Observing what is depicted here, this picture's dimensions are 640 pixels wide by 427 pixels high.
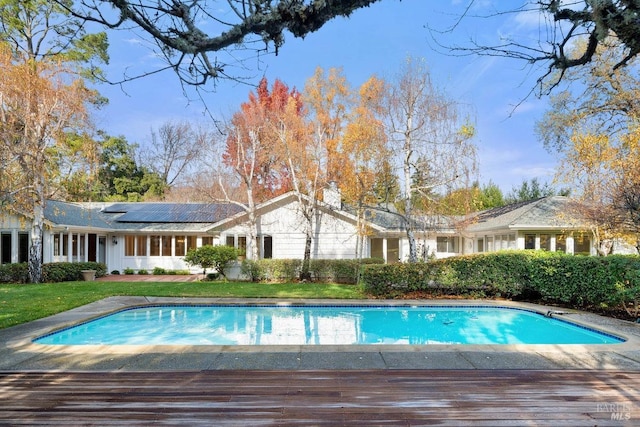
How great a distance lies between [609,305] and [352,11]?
11.6 meters

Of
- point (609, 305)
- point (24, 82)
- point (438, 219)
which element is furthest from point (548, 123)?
point (24, 82)

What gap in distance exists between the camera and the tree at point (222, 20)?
257cm

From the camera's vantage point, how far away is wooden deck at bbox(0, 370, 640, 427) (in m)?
3.68

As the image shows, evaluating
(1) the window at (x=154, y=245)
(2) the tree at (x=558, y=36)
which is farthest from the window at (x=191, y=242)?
(2) the tree at (x=558, y=36)

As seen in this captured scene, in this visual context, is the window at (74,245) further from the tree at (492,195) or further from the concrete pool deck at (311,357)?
the tree at (492,195)

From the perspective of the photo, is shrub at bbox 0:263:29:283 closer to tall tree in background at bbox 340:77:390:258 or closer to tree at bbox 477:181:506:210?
tall tree in background at bbox 340:77:390:258

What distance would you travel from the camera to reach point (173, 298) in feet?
38.7

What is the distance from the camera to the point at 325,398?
13.6ft

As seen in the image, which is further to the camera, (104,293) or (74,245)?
(74,245)

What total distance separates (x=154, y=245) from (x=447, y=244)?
712 inches

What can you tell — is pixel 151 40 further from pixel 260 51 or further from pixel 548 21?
pixel 548 21

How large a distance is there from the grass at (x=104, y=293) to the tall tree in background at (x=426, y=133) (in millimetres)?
4356

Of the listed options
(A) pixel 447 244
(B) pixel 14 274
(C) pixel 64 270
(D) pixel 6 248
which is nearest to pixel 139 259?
(C) pixel 64 270

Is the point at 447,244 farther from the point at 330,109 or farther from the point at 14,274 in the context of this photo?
the point at 14,274
